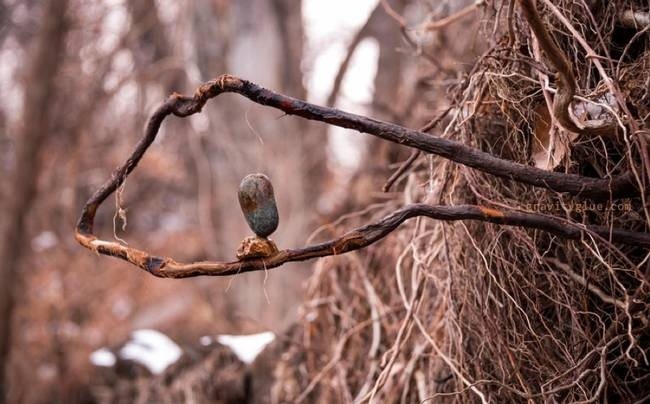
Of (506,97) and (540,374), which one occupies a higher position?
(506,97)

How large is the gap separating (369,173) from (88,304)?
356 centimetres

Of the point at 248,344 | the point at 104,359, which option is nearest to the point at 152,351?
the point at 104,359

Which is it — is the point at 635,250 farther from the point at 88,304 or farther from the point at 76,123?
the point at 88,304

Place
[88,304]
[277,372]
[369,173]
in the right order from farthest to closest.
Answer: [88,304]
[369,173]
[277,372]

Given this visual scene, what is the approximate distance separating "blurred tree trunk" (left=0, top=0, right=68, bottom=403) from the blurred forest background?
0.01m

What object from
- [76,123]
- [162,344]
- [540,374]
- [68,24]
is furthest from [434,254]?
[76,123]

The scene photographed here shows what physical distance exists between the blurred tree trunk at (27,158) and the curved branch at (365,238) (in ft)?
10.5

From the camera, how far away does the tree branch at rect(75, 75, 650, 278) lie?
0.96 metres

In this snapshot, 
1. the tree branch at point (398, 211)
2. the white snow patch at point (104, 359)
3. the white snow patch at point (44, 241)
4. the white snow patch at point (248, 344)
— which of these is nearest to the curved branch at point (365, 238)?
the tree branch at point (398, 211)

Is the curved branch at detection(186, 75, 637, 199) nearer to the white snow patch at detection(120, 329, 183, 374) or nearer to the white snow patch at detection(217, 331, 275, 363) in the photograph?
the white snow patch at detection(217, 331, 275, 363)

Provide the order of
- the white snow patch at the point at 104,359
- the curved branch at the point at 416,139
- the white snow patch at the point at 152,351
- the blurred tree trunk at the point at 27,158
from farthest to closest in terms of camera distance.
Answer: the blurred tree trunk at the point at 27,158 < the white snow patch at the point at 104,359 < the white snow patch at the point at 152,351 < the curved branch at the point at 416,139

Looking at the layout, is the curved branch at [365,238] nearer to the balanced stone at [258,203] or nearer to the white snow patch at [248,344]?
A: the balanced stone at [258,203]

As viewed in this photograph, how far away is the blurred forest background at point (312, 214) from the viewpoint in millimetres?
1193

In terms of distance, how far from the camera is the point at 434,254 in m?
1.41
